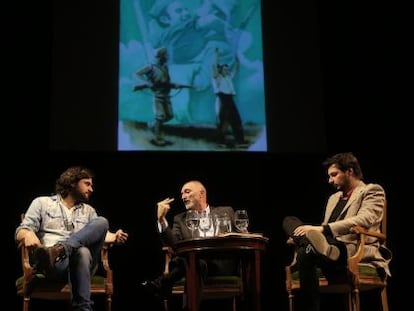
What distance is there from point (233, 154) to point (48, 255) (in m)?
2.28

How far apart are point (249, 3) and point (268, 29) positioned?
28 centimetres

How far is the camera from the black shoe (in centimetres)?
349

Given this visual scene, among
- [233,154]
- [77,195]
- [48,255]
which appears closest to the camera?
[48,255]

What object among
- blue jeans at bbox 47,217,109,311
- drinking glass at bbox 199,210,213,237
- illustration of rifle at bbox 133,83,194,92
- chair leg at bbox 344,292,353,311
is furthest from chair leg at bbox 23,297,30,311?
illustration of rifle at bbox 133,83,194,92

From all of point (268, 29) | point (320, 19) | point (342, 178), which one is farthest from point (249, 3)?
point (342, 178)

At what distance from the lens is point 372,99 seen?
5410 mm

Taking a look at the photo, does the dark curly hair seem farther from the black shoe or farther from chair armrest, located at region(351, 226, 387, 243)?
chair armrest, located at region(351, 226, 387, 243)

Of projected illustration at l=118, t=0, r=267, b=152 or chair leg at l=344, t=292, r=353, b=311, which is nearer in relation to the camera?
chair leg at l=344, t=292, r=353, b=311

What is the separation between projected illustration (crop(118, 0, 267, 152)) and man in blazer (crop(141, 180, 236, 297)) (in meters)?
0.92

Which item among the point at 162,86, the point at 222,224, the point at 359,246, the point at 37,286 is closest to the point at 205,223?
the point at 222,224

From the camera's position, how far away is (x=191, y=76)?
523 centimetres

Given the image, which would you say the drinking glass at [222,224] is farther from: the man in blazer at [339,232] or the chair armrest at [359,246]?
the chair armrest at [359,246]

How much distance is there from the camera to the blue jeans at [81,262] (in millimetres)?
3240

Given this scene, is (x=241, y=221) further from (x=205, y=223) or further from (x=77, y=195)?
(x=77, y=195)
